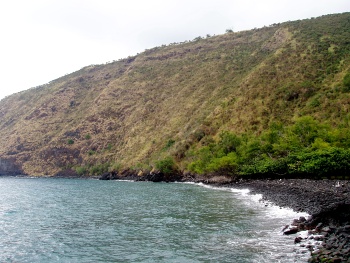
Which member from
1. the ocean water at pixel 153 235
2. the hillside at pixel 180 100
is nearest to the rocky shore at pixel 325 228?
the ocean water at pixel 153 235

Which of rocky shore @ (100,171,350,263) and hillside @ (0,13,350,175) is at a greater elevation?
hillside @ (0,13,350,175)

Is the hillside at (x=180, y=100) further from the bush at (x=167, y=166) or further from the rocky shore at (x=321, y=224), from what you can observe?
the rocky shore at (x=321, y=224)

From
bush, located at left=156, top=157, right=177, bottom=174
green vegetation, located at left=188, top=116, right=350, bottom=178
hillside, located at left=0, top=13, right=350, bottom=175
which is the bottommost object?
bush, located at left=156, top=157, right=177, bottom=174

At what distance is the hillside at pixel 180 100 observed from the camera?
8612cm

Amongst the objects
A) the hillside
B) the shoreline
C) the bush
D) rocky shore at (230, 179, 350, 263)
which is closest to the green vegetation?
the hillside

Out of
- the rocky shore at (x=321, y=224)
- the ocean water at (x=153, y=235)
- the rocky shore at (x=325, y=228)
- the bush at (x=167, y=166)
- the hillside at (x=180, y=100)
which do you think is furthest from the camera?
the bush at (x=167, y=166)

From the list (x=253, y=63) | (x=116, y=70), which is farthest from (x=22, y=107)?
(x=253, y=63)

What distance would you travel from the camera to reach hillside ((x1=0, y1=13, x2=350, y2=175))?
8612 centimetres

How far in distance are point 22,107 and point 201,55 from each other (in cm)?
9267

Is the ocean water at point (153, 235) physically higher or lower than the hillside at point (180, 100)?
lower

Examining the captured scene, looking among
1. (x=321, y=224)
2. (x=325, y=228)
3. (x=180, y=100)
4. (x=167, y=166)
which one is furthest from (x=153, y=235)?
(x=180, y=100)

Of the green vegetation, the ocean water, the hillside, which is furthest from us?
the hillside

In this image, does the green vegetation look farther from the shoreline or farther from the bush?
the shoreline

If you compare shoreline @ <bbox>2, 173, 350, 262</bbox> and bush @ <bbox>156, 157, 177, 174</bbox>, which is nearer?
shoreline @ <bbox>2, 173, 350, 262</bbox>
